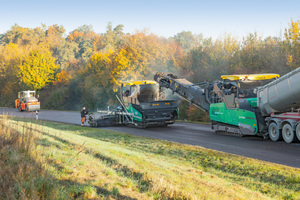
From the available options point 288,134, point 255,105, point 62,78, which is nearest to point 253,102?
point 255,105

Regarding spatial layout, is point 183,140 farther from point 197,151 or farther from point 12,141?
point 12,141

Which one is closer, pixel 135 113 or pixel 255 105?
pixel 255 105

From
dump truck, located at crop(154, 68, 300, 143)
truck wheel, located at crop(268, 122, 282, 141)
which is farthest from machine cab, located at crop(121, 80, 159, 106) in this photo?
truck wheel, located at crop(268, 122, 282, 141)

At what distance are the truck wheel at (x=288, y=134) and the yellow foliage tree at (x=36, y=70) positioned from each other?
159ft

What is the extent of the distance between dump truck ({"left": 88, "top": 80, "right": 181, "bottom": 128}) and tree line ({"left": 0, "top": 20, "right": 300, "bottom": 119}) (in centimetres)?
968

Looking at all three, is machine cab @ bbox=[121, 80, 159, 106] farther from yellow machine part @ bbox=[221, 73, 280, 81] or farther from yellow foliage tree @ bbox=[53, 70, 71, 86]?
yellow foliage tree @ bbox=[53, 70, 71, 86]

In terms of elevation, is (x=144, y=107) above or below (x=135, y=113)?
above

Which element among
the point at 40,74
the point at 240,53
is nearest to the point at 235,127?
the point at 240,53

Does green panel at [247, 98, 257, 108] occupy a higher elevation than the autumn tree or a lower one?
lower

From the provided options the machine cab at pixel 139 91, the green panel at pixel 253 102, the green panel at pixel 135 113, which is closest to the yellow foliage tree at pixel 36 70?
the machine cab at pixel 139 91

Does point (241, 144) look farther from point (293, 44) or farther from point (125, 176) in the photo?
point (293, 44)

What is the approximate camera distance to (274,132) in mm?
13453

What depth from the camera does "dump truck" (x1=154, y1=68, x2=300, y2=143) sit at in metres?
12.3

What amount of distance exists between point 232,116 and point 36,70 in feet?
154
